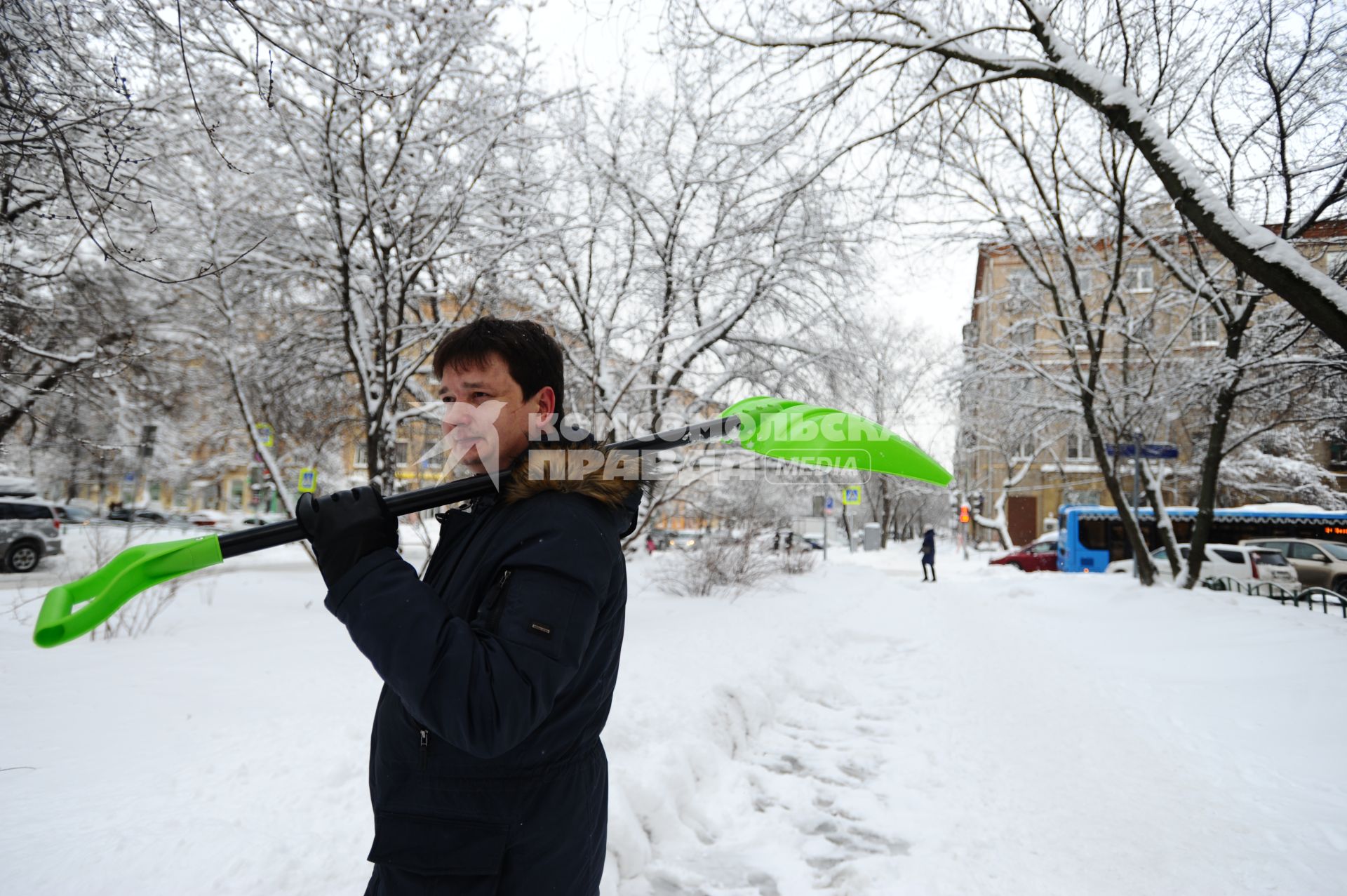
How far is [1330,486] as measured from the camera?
23547 mm

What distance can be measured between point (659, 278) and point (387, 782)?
1157 centimetres

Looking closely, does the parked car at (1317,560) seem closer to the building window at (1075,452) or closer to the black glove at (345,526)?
the building window at (1075,452)

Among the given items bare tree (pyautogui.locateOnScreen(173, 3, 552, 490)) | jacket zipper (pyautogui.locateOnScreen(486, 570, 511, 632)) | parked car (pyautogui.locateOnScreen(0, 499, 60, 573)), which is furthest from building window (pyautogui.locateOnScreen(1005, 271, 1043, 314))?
parked car (pyautogui.locateOnScreen(0, 499, 60, 573))

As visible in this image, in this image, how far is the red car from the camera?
2662cm

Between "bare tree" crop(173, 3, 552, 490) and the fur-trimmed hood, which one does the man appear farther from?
"bare tree" crop(173, 3, 552, 490)

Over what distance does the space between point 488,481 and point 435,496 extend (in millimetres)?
114

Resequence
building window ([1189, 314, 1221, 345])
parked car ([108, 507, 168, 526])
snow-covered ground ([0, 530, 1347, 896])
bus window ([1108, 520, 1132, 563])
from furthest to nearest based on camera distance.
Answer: parked car ([108, 507, 168, 526]), bus window ([1108, 520, 1132, 563]), building window ([1189, 314, 1221, 345]), snow-covered ground ([0, 530, 1347, 896])

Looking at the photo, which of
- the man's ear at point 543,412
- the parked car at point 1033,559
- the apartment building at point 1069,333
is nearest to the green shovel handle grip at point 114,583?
the man's ear at point 543,412

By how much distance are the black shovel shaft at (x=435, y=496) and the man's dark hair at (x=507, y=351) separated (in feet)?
0.70

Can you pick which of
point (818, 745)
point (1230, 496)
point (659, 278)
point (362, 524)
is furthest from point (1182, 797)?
point (1230, 496)

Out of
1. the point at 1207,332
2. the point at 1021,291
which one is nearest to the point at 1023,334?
the point at 1021,291

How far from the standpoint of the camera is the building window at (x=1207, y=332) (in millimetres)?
15133

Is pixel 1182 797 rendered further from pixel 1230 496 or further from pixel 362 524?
pixel 1230 496

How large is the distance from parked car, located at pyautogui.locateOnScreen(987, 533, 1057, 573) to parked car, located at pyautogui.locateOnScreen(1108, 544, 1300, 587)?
7.69 meters
